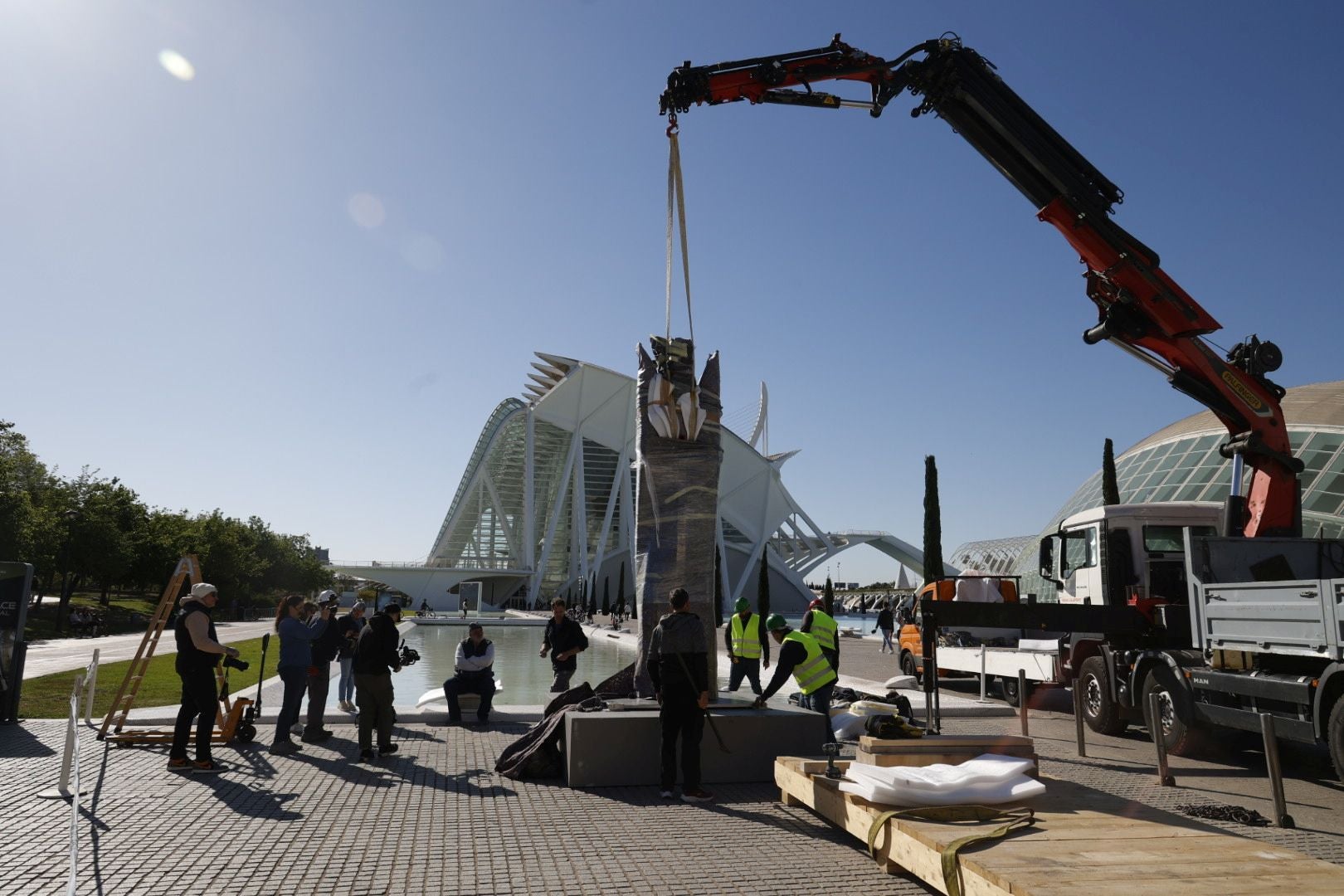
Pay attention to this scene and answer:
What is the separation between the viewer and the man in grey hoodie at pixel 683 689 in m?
7.12

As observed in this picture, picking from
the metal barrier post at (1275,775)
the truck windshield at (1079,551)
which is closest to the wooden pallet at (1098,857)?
the metal barrier post at (1275,775)

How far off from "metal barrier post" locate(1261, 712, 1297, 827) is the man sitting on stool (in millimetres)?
8035

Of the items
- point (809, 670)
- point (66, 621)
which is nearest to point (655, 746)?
point (809, 670)

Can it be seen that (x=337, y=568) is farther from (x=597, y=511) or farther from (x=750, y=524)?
(x=750, y=524)

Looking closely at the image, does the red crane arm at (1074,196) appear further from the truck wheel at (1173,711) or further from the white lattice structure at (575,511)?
the white lattice structure at (575,511)

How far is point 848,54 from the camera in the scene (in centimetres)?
1084

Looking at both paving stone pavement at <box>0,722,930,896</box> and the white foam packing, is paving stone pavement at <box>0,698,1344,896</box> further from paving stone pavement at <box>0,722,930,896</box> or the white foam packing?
the white foam packing

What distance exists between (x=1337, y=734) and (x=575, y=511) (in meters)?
56.9

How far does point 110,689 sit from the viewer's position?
46.8 feet

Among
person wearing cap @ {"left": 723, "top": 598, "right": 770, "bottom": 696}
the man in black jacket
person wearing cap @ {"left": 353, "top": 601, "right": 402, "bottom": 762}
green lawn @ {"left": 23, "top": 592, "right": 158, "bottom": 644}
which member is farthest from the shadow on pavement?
green lawn @ {"left": 23, "top": 592, "right": 158, "bottom": 644}

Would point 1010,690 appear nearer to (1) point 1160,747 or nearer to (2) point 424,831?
(1) point 1160,747

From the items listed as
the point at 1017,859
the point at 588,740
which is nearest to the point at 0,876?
the point at 588,740

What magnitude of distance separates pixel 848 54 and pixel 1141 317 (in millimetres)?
4561

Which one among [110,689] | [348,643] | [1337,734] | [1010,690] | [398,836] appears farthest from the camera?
[1010,690]
